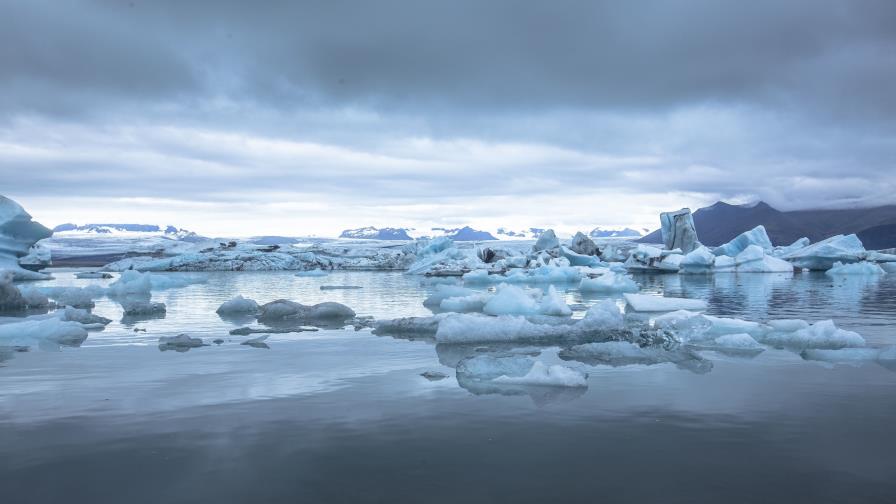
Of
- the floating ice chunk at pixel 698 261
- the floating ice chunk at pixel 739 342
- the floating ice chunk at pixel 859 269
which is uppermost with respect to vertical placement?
the floating ice chunk at pixel 739 342

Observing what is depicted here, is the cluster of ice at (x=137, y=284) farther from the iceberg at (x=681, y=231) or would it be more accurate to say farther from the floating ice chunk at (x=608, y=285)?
the iceberg at (x=681, y=231)

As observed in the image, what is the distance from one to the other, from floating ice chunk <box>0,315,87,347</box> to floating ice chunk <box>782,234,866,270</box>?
36.4 m

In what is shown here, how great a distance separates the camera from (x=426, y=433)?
4.14m

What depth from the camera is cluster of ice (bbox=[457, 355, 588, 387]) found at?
18.0 ft

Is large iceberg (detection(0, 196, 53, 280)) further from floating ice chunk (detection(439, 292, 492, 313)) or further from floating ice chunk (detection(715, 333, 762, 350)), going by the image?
floating ice chunk (detection(715, 333, 762, 350))

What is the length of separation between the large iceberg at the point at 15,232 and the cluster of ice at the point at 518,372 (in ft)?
94.5

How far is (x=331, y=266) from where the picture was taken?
48000 millimetres

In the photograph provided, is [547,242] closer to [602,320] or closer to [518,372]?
[602,320]

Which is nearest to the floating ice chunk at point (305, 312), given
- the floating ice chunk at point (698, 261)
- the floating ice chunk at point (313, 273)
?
the floating ice chunk at point (313, 273)

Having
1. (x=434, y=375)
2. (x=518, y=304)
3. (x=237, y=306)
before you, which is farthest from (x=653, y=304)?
(x=237, y=306)

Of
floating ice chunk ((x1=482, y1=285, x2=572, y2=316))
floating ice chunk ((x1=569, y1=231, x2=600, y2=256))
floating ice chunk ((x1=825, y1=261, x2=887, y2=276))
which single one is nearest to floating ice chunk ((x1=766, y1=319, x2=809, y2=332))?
floating ice chunk ((x1=482, y1=285, x2=572, y2=316))

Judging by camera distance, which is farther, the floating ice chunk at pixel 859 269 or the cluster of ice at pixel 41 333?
the floating ice chunk at pixel 859 269

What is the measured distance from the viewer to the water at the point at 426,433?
322 cm

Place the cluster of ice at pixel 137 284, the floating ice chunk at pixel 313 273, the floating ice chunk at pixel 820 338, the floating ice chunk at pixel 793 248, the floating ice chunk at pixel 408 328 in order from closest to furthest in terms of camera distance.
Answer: the floating ice chunk at pixel 820 338 < the floating ice chunk at pixel 408 328 < the cluster of ice at pixel 137 284 < the floating ice chunk at pixel 313 273 < the floating ice chunk at pixel 793 248
